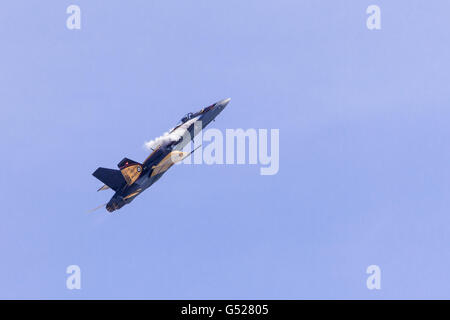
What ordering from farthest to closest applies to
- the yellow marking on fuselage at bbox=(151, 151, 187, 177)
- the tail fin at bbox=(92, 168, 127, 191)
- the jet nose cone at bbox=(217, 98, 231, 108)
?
the jet nose cone at bbox=(217, 98, 231, 108) → the yellow marking on fuselage at bbox=(151, 151, 187, 177) → the tail fin at bbox=(92, 168, 127, 191)

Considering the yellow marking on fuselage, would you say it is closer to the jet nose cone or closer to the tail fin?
the tail fin

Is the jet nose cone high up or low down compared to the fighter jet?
up

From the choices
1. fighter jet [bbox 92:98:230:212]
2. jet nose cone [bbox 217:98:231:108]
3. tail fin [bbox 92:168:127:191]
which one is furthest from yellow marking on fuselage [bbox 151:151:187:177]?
jet nose cone [bbox 217:98:231:108]

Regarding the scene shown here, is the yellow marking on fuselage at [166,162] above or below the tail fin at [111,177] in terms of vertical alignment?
above

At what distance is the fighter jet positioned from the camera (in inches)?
3676

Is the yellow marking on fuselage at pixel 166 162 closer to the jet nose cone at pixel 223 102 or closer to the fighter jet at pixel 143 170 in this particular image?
the fighter jet at pixel 143 170

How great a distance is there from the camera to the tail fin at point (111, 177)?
306 feet

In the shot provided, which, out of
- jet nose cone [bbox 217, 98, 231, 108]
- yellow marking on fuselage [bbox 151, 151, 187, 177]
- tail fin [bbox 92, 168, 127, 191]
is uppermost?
jet nose cone [bbox 217, 98, 231, 108]

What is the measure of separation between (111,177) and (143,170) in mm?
3812

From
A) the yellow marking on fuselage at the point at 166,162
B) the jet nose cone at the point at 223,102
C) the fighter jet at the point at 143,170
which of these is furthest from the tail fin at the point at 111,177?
the jet nose cone at the point at 223,102
